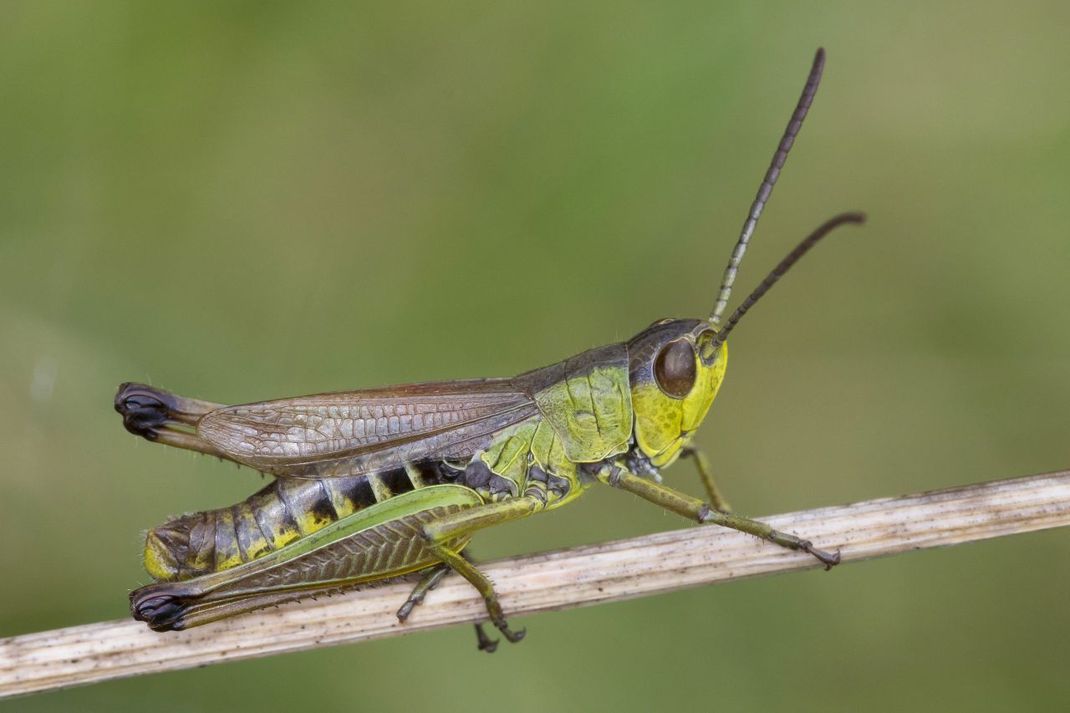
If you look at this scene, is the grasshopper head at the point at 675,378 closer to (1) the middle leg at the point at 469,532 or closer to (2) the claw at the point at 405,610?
(1) the middle leg at the point at 469,532

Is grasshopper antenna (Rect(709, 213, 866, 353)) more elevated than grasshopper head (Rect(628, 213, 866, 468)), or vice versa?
grasshopper antenna (Rect(709, 213, 866, 353))

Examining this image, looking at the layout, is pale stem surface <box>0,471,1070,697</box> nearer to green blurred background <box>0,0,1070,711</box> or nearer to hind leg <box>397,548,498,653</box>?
hind leg <box>397,548,498,653</box>

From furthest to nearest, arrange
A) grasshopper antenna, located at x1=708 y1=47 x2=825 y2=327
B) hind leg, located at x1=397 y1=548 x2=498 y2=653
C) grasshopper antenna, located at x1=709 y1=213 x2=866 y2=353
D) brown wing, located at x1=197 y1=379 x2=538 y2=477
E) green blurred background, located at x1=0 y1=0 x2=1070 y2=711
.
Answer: green blurred background, located at x1=0 y1=0 x2=1070 y2=711 < brown wing, located at x1=197 y1=379 x2=538 y2=477 < hind leg, located at x1=397 y1=548 x2=498 y2=653 < grasshopper antenna, located at x1=708 y1=47 x2=825 y2=327 < grasshopper antenna, located at x1=709 y1=213 x2=866 y2=353

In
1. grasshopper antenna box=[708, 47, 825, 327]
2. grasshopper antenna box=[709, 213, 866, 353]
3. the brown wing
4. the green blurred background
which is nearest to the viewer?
grasshopper antenna box=[709, 213, 866, 353]

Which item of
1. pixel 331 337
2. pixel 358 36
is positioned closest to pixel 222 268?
pixel 331 337

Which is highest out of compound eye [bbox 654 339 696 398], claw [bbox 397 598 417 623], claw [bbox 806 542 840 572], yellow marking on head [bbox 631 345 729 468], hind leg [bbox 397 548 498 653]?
compound eye [bbox 654 339 696 398]

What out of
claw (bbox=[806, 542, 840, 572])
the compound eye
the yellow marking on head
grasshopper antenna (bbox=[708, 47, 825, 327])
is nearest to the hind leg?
the yellow marking on head

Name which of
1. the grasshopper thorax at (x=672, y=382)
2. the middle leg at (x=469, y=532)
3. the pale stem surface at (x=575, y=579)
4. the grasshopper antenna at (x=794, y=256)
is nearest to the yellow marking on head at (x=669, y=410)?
the grasshopper thorax at (x=672, y=382)
